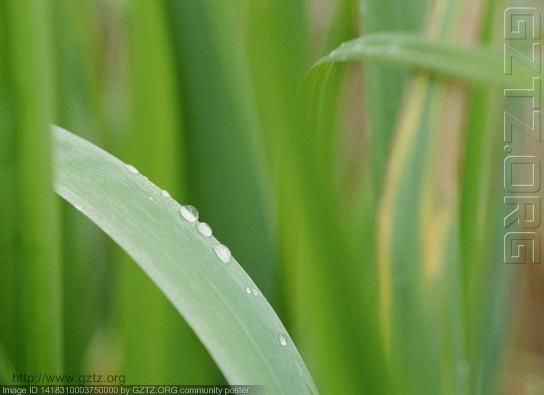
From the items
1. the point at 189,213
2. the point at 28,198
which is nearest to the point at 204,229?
the point at 189,213

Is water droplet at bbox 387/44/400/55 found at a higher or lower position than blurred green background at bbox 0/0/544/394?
higher

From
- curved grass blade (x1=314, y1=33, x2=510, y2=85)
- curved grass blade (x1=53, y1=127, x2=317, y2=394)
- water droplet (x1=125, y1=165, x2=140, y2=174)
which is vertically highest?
curved grass blade (x1=314, y1=33, x2=510, y2=85)

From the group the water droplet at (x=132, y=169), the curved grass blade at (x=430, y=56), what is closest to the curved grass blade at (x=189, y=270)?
the water droplet at (x=132, y=169)

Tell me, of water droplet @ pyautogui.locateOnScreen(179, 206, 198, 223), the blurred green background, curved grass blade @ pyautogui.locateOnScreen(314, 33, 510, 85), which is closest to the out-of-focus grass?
the blurred green background

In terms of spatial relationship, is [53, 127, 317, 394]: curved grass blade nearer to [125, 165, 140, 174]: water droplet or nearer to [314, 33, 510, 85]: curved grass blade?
[125, 165, 140, 174]: water droplet

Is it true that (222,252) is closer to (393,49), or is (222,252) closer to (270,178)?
(270,178)

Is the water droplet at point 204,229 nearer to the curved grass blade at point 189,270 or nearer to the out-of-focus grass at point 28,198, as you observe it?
the curved grass blade at point 189,270
